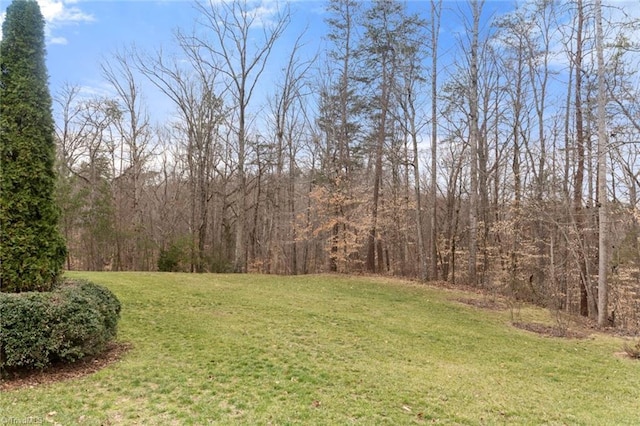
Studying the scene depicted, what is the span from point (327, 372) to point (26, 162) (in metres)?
4.14

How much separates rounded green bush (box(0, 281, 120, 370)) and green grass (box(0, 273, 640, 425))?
326mm

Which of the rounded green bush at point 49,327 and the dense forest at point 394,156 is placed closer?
the rounded green bush at point 49,327

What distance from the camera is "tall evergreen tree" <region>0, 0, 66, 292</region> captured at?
3.98m

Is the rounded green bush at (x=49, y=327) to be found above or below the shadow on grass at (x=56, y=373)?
above

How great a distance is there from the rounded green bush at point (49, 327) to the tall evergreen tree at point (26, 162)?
0.35 metres

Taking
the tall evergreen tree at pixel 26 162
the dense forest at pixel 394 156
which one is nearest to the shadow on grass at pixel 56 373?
the tall evergreen tree at pixel 26 162

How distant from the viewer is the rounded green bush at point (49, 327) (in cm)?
348

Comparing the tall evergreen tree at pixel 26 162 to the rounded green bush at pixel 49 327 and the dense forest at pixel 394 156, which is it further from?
the dense forest at pixel 394 156

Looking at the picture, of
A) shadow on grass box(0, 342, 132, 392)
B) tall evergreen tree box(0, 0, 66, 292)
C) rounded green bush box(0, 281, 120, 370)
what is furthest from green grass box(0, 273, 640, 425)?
tall evergreen tree box(0, 0, 66, 292)

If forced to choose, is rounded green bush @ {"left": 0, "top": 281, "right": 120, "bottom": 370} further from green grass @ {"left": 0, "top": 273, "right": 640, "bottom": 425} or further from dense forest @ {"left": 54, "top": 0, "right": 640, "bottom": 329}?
dense forest @ {"left": 54, "top": 0, "right": 640, "bottom": 329}

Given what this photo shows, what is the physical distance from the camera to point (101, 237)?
13297 mm

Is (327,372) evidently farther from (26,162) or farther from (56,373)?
(26,162)

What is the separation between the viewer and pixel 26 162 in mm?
4125

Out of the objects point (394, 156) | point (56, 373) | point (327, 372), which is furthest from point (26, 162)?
point (394, 156)
